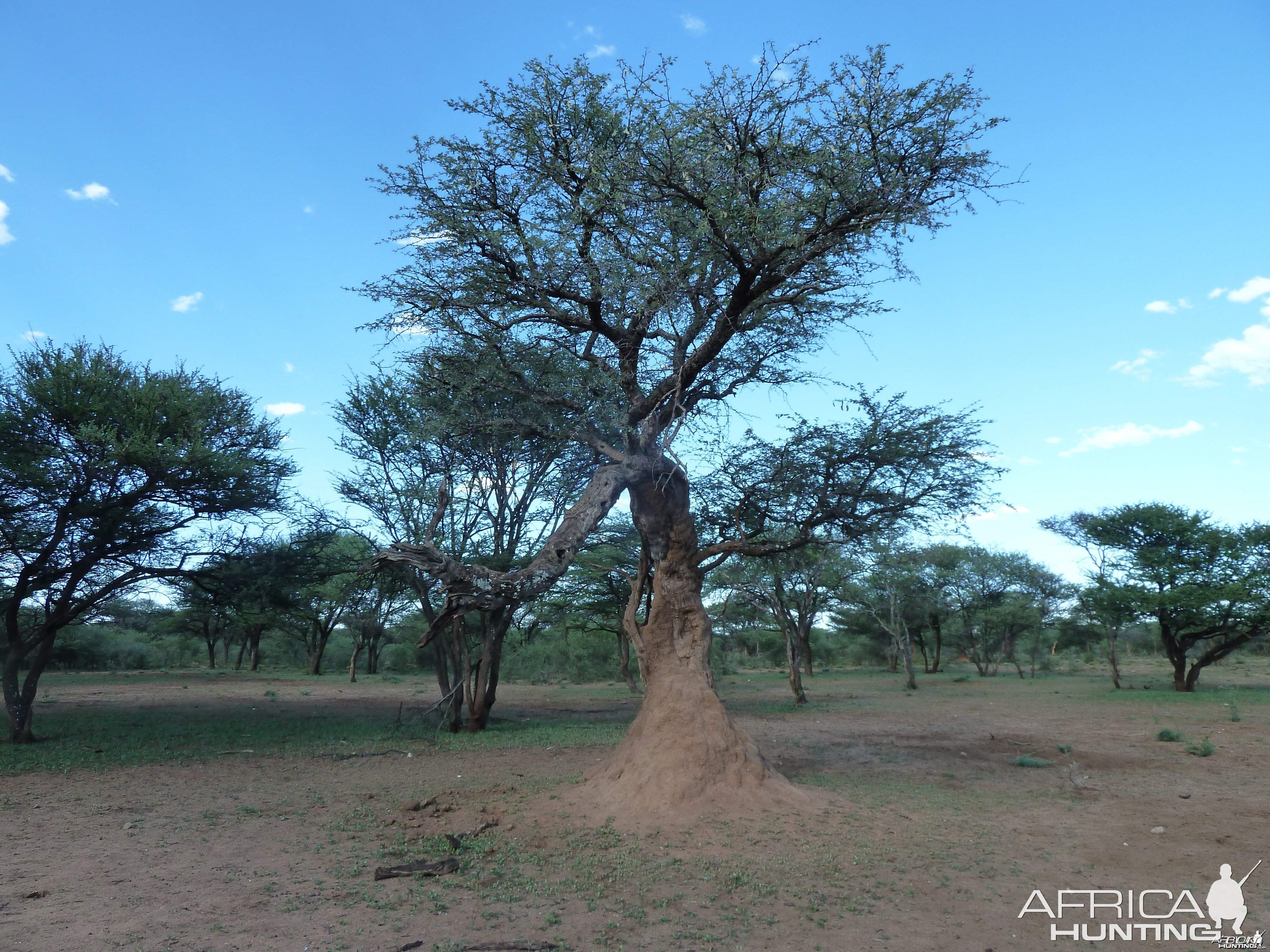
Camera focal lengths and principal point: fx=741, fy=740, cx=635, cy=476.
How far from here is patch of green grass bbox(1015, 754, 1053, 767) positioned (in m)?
11.2

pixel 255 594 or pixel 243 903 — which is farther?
pixel 255 594

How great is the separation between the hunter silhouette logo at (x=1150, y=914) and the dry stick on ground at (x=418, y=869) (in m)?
4.30

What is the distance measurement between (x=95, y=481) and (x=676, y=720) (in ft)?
35.6

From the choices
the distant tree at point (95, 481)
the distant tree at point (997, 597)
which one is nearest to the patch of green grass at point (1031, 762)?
the distant tree at point (95, 481)

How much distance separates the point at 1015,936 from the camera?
4.84m

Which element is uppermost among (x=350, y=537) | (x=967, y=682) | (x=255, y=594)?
(x=350, y=537)

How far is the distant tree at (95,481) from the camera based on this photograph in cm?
1207

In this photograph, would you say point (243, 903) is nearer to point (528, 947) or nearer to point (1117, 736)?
point (528, 947)

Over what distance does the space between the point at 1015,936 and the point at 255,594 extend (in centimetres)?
1426

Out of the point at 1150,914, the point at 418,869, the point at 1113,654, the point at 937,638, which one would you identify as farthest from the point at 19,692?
the point at 937,638

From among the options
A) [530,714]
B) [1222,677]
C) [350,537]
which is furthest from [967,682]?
[350,537]

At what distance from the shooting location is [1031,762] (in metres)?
11.2

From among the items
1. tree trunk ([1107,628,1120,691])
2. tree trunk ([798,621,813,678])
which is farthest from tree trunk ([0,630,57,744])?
tree trunk ([1107,628,1120,691])

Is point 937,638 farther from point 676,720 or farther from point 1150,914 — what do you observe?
point 1150,914
